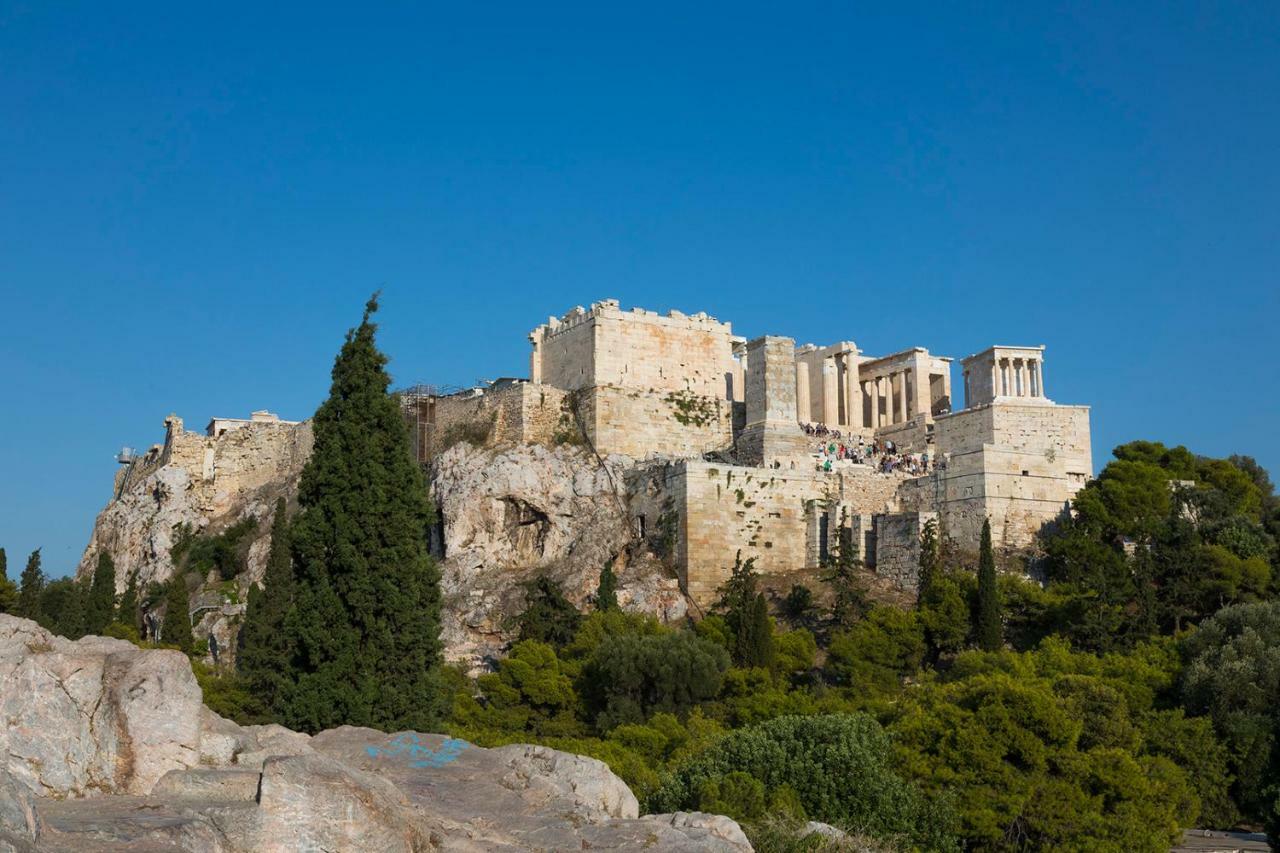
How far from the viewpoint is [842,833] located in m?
21.6

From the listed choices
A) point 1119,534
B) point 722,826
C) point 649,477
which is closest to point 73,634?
point 649,477

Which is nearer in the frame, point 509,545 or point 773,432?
point 509,545

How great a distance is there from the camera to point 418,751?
1542cm

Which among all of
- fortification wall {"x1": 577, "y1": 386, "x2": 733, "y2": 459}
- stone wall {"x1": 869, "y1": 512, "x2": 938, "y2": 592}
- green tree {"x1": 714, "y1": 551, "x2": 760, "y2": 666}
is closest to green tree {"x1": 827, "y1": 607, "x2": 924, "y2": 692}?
green tree {"x1": 714, "y1": 551, "x2": 760, "y2": 666}

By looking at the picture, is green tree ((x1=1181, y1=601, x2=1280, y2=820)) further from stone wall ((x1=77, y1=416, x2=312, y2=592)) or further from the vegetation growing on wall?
stone wall ((x1=77, y1=416, x2=312, y2=592))

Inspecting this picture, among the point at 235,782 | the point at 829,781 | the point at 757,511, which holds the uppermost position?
the point at 757,511

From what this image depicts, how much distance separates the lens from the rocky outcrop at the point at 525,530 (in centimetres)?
4681

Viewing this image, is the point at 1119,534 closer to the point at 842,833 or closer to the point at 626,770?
the point at 626,770

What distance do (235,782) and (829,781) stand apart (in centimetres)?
1582

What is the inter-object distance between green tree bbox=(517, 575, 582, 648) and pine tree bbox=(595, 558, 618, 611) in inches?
28.1

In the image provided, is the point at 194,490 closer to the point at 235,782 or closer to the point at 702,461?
the point at 702,461

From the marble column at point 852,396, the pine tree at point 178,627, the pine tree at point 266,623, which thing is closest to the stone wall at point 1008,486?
the marble column at point 852,396

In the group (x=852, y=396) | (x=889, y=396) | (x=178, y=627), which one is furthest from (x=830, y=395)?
(x=178, y=627)

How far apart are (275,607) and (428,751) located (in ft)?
87.7
